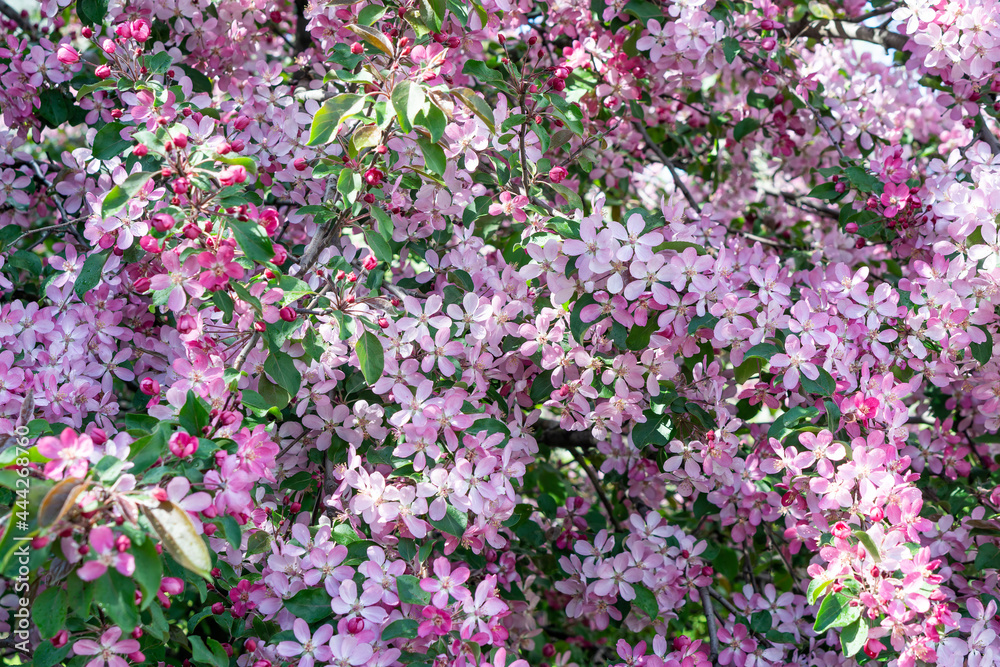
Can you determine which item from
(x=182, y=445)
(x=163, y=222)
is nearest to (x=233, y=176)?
(x=163, y=222)

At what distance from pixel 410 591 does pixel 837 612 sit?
89 cm

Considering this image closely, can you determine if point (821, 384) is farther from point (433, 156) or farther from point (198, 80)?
point (198, 80)

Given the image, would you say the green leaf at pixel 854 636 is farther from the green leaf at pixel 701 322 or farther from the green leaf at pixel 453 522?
the green leaf at pixel 453 522

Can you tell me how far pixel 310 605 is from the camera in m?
1.68

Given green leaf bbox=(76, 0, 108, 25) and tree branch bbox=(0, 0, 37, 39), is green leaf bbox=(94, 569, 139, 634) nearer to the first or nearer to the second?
green leaf bbox=(76, 0, 108, 25)

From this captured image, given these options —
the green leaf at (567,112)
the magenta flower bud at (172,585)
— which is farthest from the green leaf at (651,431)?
the magenta flower bud at (172,585)

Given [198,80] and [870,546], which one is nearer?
[870,546]

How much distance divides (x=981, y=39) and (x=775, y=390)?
1153 mm

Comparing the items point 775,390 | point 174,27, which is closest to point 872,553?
point 775,390

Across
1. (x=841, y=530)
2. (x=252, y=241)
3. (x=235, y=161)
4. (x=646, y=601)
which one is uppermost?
(x=235, y=161)

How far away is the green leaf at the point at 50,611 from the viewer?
Result: 50.9 inches

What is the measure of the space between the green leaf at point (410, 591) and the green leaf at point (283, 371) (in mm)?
468

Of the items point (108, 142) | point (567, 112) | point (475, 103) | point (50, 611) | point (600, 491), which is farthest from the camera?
point (600, 491)

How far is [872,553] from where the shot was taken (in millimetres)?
1585
